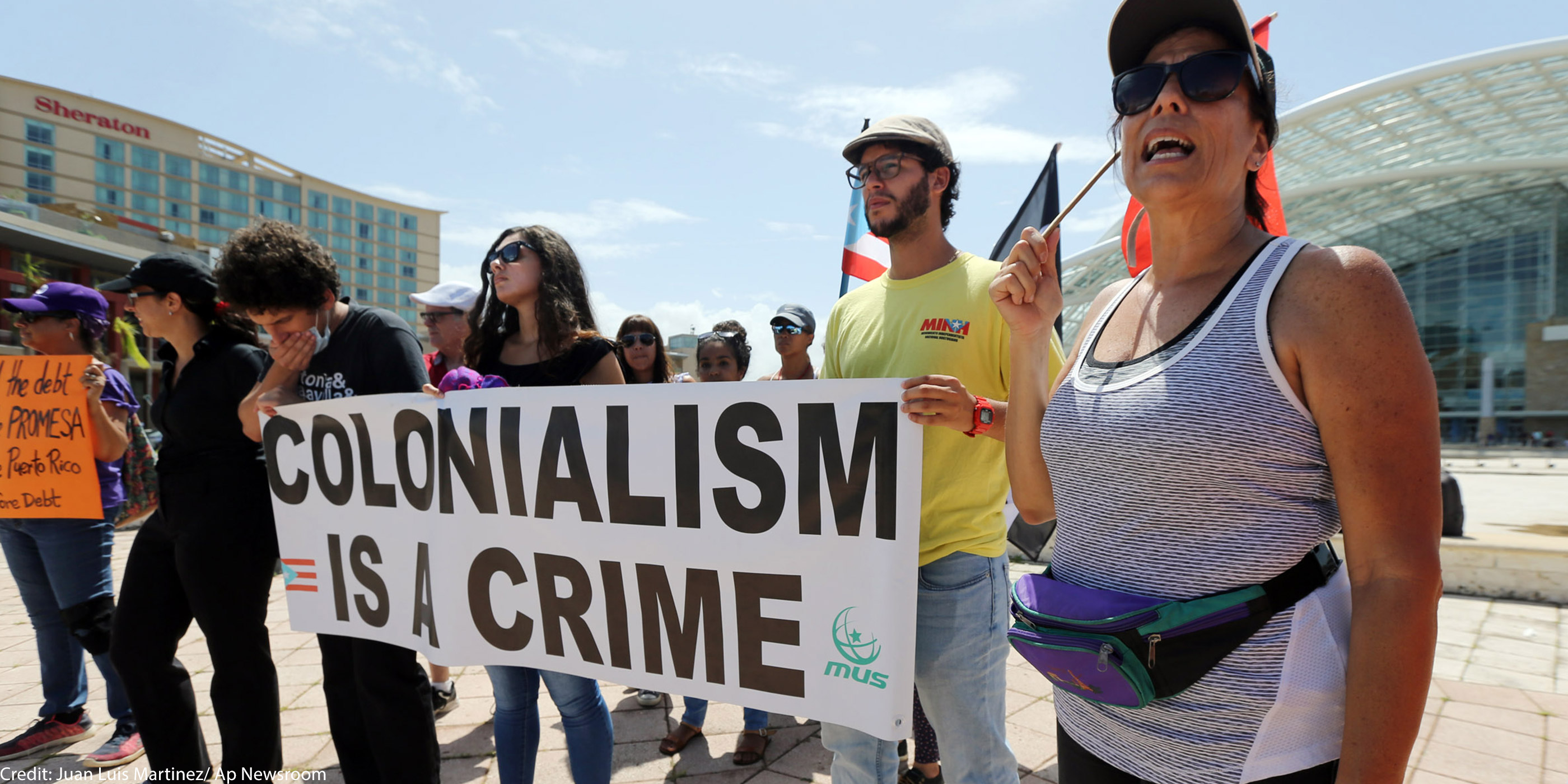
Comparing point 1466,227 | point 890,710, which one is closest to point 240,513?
point 890,710

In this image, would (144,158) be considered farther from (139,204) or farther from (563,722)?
(563,722)

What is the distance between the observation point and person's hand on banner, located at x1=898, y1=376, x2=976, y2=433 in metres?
1.83

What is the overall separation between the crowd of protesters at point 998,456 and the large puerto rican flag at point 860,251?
2.95 meters

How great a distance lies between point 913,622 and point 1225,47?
1.32 metres

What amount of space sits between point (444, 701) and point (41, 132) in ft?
304

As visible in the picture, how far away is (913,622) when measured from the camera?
1.86 m

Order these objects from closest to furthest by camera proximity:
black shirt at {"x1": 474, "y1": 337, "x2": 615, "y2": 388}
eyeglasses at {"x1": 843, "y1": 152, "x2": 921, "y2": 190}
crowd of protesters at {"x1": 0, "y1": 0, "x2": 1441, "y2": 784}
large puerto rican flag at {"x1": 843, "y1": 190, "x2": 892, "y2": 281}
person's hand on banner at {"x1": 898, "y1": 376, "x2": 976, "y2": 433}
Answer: crowd of protesters at {"x1": 0, "y1": 0, "x2": 1441, "y2": 784}, person's hand on banner at {"x1": 898, "y1": 376, "x2": 976, "y2": 433}, eyeglasses at {"x1": 843, "y1": 152, "x2": 921, "y2": 190}, black shirt at {"x1": 474, "y1": 337, "x2": 615, "y2": 388}, large puerto rican flag at {"x1": 843, "y1": 190, "x2": 892, "y2": 281}

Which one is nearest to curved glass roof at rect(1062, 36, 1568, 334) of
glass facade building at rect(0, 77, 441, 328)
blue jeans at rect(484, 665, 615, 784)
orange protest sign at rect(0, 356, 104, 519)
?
blue jeans at rect(484, 665, 615, 784)

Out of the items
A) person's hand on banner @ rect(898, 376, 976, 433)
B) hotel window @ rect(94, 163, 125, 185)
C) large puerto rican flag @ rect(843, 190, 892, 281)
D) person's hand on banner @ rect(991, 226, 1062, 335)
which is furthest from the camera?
hotel window @ rect(94, 163, 125, 185)

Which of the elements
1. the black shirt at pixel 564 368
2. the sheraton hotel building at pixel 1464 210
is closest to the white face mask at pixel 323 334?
the black shirt at pixel 564 368

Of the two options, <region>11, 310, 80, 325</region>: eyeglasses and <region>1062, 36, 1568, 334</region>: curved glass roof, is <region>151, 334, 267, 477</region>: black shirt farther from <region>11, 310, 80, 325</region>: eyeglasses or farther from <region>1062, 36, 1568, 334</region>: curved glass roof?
<region>1062, 36, 1568, 334</region>: curved glass roof

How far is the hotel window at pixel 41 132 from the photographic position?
66812 mm

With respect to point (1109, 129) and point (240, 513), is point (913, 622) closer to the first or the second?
point (1109, 129)

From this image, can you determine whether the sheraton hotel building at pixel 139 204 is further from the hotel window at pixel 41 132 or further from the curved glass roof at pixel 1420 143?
the curved glass roof at pixel 1420 143
